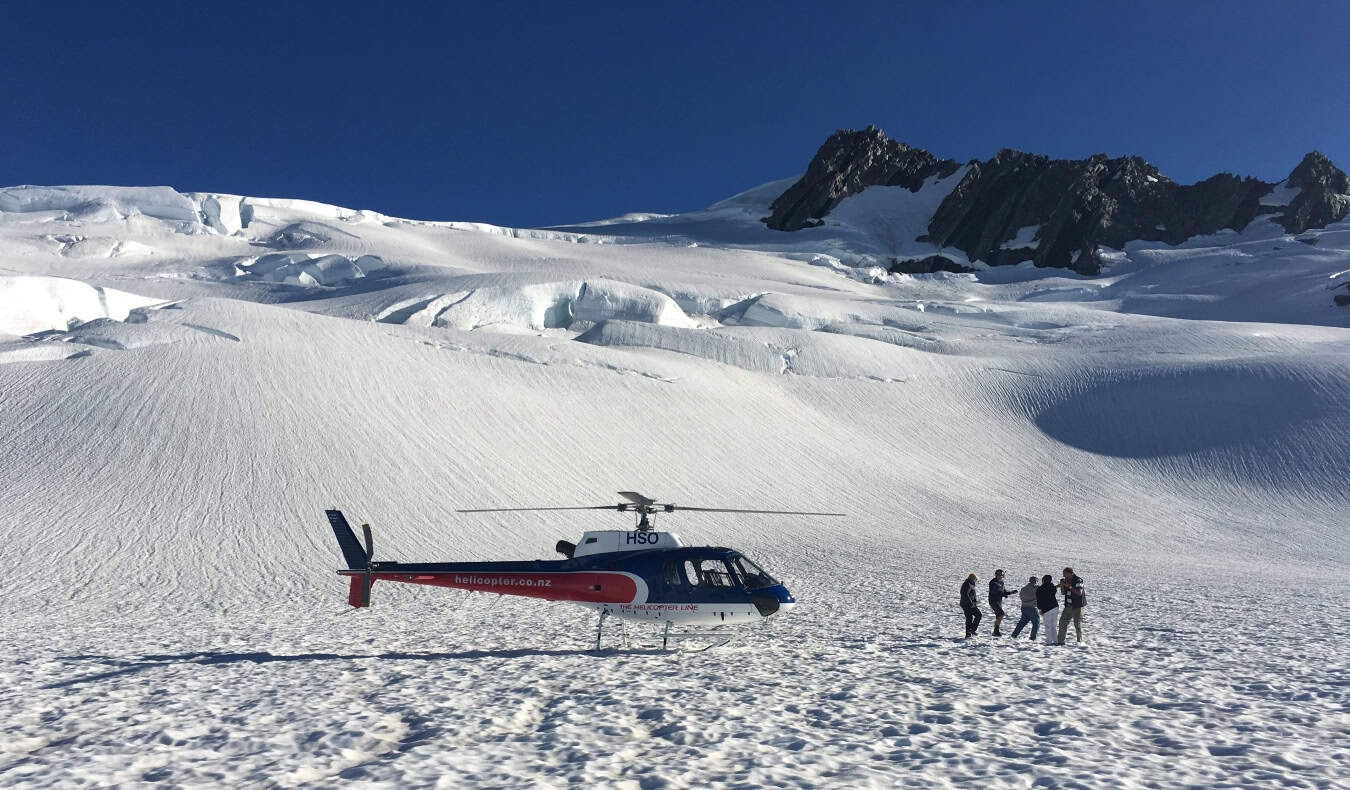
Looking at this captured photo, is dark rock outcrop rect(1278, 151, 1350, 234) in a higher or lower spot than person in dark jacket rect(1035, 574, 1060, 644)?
higher

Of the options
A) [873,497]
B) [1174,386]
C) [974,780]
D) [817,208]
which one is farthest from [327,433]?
[817,208]

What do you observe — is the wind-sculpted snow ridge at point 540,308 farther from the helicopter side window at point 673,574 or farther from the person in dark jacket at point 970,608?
the person in dark jacket at point 970,608

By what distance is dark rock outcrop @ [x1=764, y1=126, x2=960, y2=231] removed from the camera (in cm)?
10806

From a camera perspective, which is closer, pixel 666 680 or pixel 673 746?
pixel 673 746

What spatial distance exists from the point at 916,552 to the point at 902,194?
94316 mm

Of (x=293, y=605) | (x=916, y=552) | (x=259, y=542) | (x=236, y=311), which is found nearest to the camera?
(x=293, y=605)

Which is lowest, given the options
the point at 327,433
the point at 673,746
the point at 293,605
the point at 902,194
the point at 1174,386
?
the point at 293,605

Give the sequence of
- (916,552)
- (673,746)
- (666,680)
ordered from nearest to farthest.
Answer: (673,746) < (666,680) < (916,552)

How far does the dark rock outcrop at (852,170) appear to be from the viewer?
4254 inches

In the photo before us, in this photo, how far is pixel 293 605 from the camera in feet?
51.3

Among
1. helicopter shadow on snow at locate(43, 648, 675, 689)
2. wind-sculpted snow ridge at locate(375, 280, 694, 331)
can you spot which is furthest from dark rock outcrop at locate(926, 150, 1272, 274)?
helicopter shadow on snow at locate(43, 648, 675, 689)

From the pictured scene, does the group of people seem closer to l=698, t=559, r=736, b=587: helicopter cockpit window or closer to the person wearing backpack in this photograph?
the person wearing backpack

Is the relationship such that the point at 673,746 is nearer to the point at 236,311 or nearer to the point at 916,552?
the point at 916,552

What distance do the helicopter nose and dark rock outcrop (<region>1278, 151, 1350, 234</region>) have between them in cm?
9880
